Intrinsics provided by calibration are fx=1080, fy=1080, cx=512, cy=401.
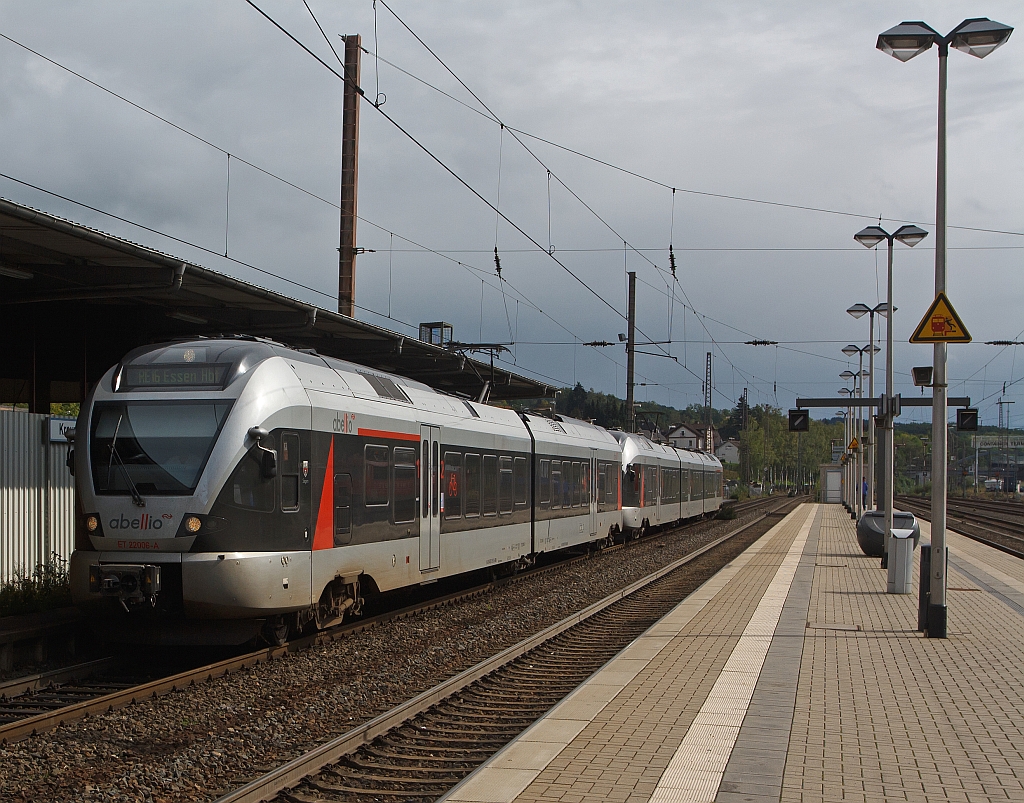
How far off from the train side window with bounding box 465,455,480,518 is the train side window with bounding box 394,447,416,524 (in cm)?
233

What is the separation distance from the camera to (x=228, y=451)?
10.4 meters

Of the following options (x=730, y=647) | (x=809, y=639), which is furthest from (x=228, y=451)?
(x=809, y=639)

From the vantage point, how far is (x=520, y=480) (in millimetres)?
19500

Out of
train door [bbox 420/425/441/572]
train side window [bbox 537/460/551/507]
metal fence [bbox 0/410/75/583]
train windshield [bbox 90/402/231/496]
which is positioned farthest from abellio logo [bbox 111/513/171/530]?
train side window [bbox 537/460/551/507]

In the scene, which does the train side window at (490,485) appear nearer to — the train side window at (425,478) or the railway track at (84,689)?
the train side window at (425,478)

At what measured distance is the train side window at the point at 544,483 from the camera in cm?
2084

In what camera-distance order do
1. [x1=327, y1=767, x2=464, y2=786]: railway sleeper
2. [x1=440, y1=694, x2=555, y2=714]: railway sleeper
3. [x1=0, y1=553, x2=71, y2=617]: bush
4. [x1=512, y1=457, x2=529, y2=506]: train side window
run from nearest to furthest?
[x1=327, y1=767, x2=464, y2=786]: railway sleeper
[x1=440, y1=694, x2=555, y2=714]: railway sleeper
[x1=0, y1=553, x2=71, y2=617]: bush
[x1=512, y1=457, x2=529, y2=506]: train side window

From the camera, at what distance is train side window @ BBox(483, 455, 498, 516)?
56.6ft

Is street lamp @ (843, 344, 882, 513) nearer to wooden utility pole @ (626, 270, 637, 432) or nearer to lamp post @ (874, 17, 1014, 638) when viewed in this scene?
wooden utility pole @ (626, 270, 637, 432)

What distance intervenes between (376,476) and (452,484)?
2.88 meters

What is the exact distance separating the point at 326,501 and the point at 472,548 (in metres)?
5.41

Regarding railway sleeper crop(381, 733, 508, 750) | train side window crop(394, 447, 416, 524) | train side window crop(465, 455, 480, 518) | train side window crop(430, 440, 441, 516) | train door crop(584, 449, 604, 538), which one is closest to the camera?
railway sleeper crop(381, 733, 508, 750)

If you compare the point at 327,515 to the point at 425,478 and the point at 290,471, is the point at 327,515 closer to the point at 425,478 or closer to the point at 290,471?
the point at 290,471

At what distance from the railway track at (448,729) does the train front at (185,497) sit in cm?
231
